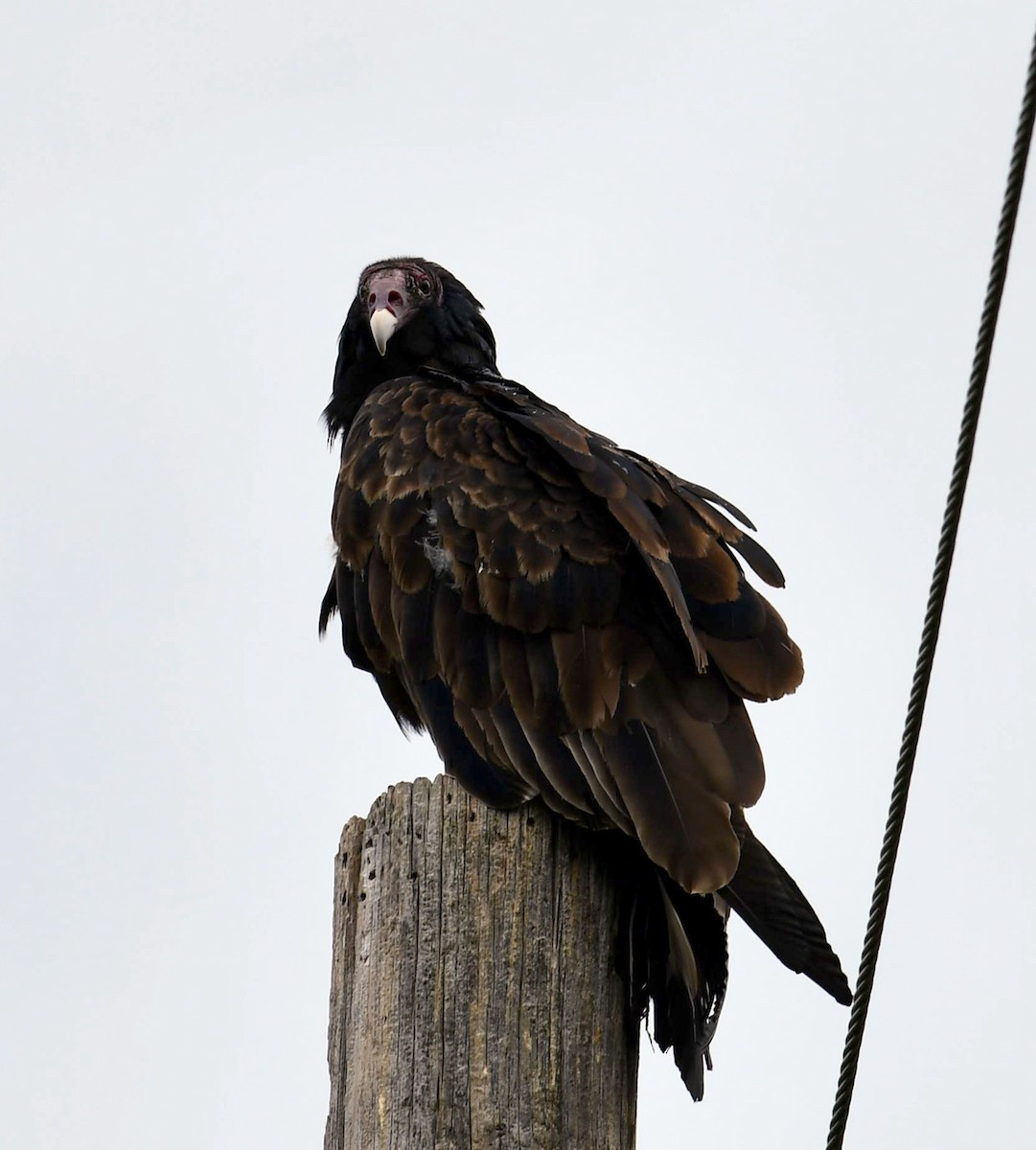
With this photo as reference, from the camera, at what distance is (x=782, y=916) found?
130 inches

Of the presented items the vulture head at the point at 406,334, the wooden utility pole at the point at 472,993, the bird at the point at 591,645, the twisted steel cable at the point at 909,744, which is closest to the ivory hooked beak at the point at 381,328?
the vulture head at the point at 406,334

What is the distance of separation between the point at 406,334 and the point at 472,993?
3.22 m

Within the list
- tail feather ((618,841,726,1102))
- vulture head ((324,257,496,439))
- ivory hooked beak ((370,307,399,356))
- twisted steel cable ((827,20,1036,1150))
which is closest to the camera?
twisted steel cable ((827,20,1036,1150))

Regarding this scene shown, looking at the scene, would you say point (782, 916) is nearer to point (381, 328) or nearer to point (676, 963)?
point (676, 963)

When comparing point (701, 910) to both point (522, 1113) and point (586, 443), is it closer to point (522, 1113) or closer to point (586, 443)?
point (522, 1113)

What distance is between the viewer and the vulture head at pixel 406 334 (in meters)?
5.73

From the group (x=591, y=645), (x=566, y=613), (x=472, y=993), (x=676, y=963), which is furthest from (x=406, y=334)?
(x=472, y=993)

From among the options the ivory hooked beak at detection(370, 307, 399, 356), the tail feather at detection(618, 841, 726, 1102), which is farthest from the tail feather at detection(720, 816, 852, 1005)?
the ivory hooked beak at detection(370, 307, 399, 356)

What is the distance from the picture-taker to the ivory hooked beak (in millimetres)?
5484

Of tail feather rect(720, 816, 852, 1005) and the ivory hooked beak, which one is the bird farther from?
the ivory hooked beak

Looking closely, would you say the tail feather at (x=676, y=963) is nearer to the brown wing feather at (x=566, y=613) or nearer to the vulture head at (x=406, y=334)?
the brown wing feather at (x=566, y=613)

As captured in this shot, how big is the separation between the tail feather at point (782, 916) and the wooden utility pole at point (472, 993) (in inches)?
10.9

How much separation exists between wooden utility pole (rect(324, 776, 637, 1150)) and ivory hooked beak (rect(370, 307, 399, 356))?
2.46 metres

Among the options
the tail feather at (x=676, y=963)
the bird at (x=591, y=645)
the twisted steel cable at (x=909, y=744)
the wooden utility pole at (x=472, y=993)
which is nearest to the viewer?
the twisted steel cable at (x=909, y=744)
